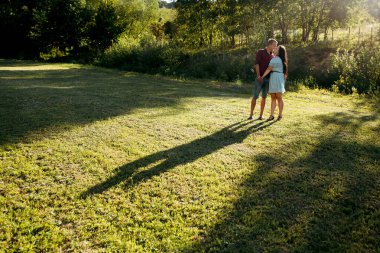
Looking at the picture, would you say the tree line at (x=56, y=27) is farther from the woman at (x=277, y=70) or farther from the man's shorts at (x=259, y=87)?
the woman at (x=277, y=70)

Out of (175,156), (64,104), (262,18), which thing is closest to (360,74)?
(175,156)

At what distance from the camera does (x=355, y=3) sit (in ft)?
106

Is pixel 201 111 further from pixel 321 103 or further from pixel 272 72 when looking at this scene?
pixel 321 103

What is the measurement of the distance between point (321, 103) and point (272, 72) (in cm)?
537

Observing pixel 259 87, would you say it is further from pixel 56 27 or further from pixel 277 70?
pixel 56 27

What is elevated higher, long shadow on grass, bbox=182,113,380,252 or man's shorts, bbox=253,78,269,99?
man's shorts, bbox=253,78,269,99

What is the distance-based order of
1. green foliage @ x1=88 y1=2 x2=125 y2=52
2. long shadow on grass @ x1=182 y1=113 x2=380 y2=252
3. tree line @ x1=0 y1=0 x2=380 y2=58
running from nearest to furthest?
long shadow on grass @ x1=182 y1=113 x2=380 y2=252, tree line @ x1=0 y1=0 x2=380 y2=58, green foliage @ x1=88 y1=2 x2=125 y2=52

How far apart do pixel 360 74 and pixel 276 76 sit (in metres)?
10.0

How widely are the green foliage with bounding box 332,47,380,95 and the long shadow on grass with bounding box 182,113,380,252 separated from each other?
32.5 feet

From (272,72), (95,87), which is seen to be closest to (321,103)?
(272,72)

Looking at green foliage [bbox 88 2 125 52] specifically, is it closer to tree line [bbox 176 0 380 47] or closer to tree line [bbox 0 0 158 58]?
tree line [bbox 0 0 158 58]

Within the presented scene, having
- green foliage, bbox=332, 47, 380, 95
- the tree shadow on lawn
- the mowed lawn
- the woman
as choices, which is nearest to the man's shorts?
the woman

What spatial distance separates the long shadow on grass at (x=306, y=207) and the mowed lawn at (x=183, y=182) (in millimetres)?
18

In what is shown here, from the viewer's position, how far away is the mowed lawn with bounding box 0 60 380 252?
11.8 feet
